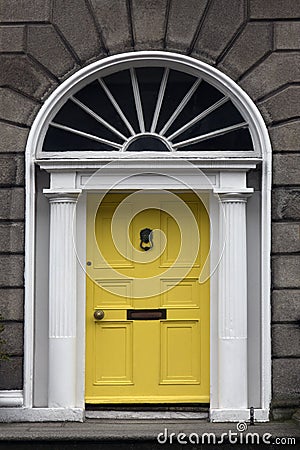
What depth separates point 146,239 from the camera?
8.85 meters

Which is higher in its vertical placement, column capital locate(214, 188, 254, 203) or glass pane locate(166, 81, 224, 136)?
glass pane locate(166, 81, 224, 136)

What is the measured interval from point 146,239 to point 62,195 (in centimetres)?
101

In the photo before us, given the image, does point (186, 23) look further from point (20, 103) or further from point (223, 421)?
point (223, 421)

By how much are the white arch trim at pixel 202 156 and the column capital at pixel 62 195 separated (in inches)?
6.9

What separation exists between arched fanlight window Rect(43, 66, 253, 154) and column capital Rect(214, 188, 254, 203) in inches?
18.6

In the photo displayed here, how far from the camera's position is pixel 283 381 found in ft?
27.9

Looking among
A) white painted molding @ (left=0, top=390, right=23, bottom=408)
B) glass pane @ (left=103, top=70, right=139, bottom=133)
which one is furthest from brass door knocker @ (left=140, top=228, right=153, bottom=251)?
white painted molding @ (left=0, top=390, right=23, bottom=408)

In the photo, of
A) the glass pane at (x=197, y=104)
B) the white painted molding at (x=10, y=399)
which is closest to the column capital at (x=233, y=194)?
the glass pane at (x=197, y=104)

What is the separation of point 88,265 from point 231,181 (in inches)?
68.4

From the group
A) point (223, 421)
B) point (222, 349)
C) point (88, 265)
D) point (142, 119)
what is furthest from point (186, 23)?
point (223, 421)

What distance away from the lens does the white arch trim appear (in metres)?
8.54

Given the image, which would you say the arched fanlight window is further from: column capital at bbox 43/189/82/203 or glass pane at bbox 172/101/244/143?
column capital at bbox 43/189/82/203

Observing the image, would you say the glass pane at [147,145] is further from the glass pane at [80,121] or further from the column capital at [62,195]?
the column capital at [62,195]

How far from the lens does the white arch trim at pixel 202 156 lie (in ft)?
28.0
